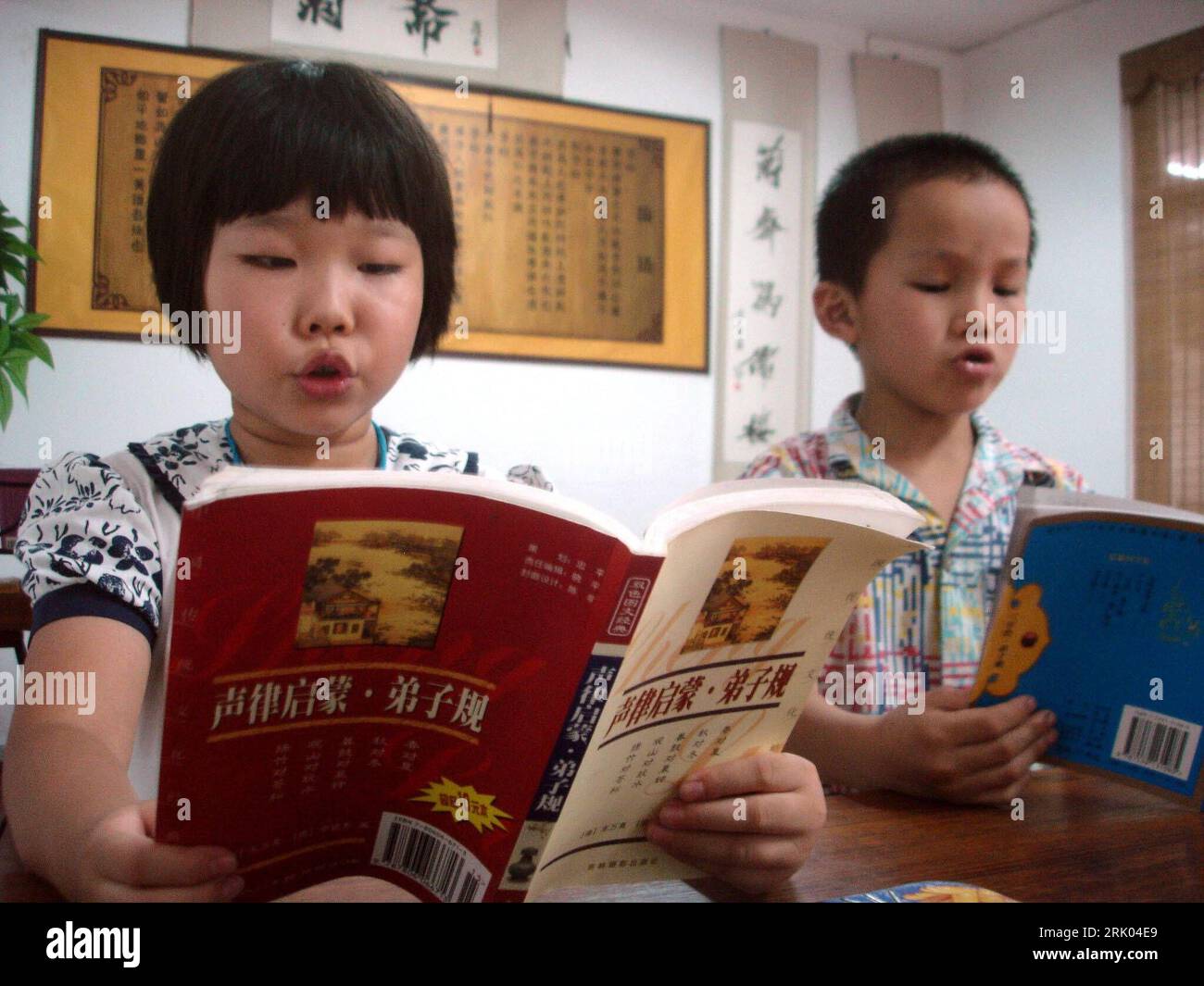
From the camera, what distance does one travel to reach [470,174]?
2846 mm

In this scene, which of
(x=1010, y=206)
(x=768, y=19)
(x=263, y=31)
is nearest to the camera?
(x=1010, y=206)

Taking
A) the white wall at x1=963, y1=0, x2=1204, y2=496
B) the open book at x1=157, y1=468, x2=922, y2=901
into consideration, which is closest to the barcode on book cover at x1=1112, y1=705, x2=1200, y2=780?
the open book at x1=157, y1=468, x2=922, y2=901

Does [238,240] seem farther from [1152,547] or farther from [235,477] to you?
[1152,547]

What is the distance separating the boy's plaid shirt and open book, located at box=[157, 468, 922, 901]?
23.4 inches

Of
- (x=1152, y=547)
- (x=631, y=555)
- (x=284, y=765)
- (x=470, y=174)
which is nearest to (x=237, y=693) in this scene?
(x=284, y=765)

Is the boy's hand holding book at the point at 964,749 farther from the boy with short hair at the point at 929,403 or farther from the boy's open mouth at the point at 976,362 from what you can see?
the boy's open mouth at the point at 976,362

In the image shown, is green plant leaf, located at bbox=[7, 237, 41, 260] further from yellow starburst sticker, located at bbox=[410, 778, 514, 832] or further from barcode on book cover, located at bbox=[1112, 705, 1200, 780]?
barcode on book cover, located at bbox=[1112, 705, 1200, 780]

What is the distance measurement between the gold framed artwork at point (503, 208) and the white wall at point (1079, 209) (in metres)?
1.21

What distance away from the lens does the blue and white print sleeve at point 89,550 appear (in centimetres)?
64

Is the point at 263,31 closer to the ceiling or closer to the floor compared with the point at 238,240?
closer to the ceiling

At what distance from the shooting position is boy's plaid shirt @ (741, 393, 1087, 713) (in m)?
1.12

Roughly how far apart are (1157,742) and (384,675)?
65 cm

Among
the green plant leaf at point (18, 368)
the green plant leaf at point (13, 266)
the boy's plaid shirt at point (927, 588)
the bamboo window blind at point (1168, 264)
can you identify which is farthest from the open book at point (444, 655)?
the bamboo window blind at point (1168, 264)

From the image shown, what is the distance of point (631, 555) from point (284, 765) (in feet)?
0.63
